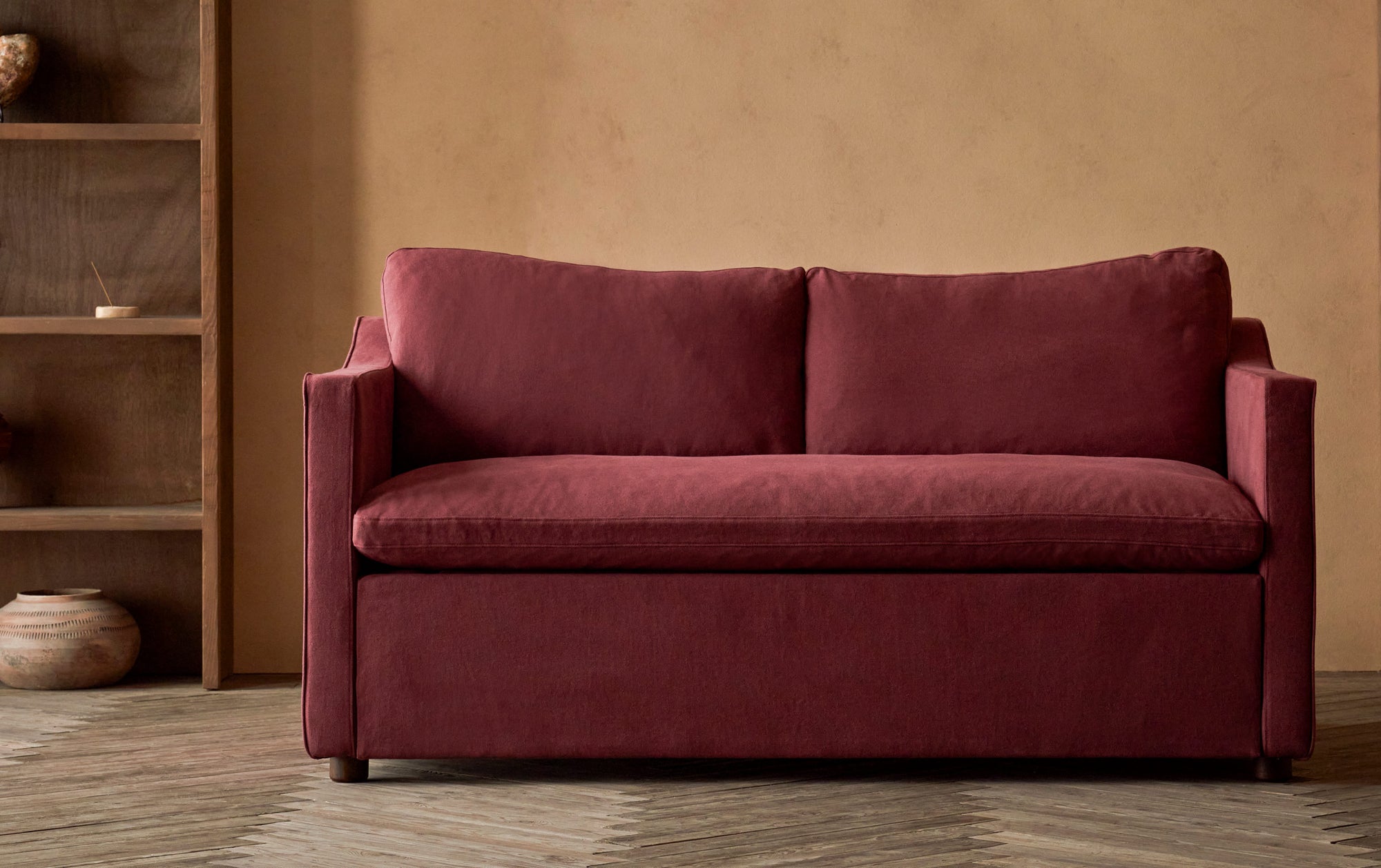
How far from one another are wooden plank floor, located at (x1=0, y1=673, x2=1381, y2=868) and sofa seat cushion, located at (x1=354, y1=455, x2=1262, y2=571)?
340mm

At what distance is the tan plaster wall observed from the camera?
292cm

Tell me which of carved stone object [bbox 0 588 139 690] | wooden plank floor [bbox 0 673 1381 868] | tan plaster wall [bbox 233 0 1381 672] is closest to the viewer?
wooden plank floor [bbox 0 673 1381 868]

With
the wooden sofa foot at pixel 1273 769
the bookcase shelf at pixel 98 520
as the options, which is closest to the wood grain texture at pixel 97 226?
the bookcase shelf at pixel 98 520

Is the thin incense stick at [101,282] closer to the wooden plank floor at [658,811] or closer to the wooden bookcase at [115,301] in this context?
the wooden bookcase at [115,301]

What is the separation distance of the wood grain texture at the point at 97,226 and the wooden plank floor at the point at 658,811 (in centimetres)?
110

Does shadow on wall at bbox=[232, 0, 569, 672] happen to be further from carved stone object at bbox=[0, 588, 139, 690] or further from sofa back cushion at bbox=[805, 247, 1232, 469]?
sofa back cushion at bbox=[805, 247, 1232, 469]

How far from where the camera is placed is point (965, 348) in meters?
2.49

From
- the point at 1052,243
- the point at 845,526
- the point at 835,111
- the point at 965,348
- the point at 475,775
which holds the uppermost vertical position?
the point at 835,111

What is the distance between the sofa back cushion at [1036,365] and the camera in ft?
7.91

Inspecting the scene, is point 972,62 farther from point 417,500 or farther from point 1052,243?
point 417,500

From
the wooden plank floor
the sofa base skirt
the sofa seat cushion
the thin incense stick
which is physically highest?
the thin incense stick

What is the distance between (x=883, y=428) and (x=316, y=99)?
1520 mm

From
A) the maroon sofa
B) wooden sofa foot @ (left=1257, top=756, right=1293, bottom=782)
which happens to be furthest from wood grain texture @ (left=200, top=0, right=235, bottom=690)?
wooden sofa foot @ (left=1257, top=756, right=1293, bottom=782)

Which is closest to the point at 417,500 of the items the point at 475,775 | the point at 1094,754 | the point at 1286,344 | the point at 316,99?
the point at 475,775
